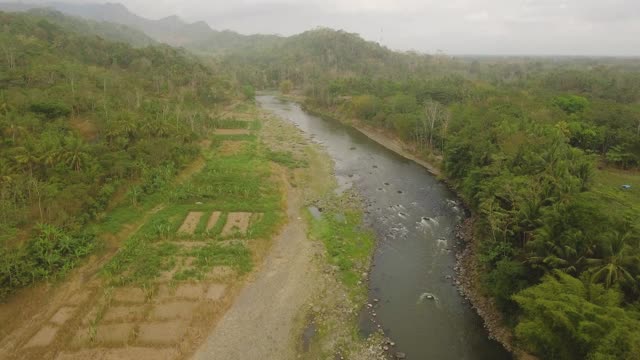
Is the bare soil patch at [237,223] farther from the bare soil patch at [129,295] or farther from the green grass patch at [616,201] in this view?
the green grass patch at [616,201]

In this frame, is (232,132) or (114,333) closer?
(114,333)

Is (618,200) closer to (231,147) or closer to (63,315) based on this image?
(63,315)

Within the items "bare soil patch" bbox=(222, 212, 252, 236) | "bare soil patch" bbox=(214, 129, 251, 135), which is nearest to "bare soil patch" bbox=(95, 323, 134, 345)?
"bare soil patch" bbox=(222, 212, 252, 236)

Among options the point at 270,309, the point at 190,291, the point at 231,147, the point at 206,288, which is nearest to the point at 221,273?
the point at 206,288

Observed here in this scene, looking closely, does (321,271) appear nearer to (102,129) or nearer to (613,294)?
(613,294)

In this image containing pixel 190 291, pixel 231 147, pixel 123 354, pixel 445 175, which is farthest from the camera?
pixel 231 147

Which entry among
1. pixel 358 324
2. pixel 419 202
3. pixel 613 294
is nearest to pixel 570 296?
pixel 613 294

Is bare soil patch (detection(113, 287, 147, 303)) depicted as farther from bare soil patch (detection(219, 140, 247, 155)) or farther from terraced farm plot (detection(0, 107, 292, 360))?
bare soil patch (detection(219, 140, 247, 155))
